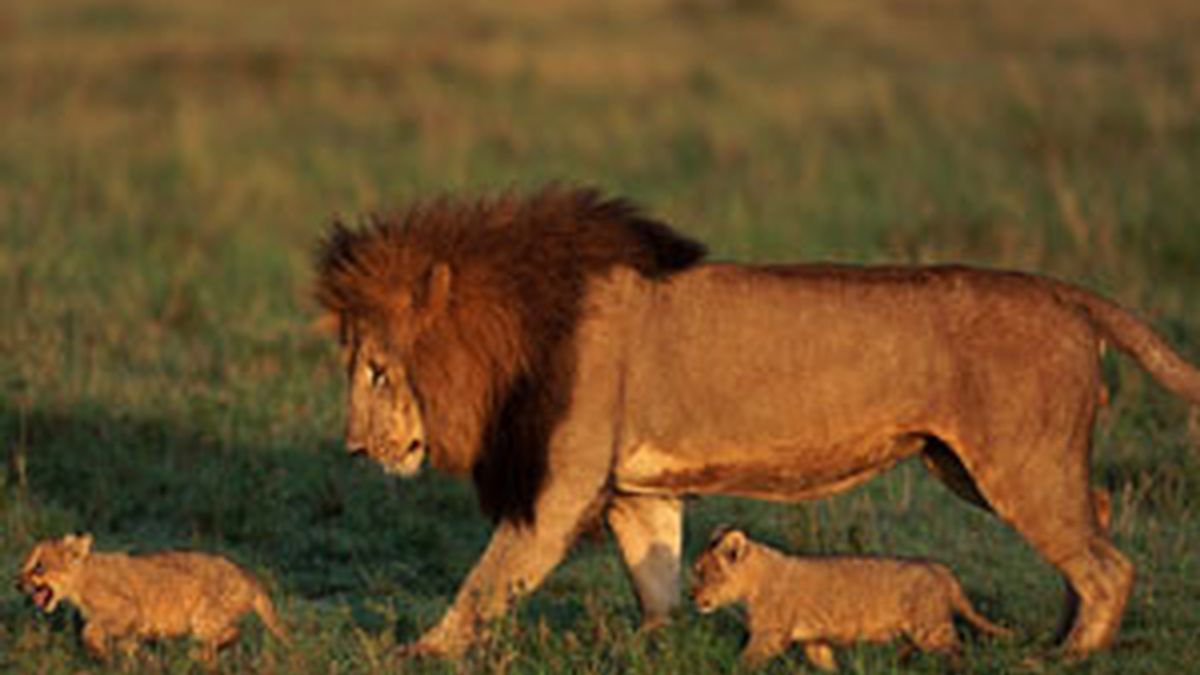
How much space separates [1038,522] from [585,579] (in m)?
1.88

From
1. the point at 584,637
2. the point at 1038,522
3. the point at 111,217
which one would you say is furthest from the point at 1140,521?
the point at 111,217

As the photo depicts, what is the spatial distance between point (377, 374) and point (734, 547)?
45.5 inches

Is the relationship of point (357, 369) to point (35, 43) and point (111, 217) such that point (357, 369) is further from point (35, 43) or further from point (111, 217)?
point (35, 43)

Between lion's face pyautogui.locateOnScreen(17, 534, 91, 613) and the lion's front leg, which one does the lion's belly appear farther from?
lion's face pyautogui.locateOnScreen(17, 534, 91, 613)

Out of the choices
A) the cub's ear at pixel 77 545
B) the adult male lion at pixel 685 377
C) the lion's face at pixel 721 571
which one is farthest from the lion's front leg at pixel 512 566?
the cub's ear at pixel 77 545

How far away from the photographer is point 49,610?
605 centimetres

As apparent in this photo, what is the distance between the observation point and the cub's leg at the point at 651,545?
6391mm

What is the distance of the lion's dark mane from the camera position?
19.8 feet

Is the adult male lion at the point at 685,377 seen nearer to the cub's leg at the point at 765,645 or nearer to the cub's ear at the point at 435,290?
the cub's ear at the point at 435,290

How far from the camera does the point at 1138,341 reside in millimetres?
6047

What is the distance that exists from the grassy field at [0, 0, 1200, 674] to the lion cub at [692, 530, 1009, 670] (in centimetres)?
10

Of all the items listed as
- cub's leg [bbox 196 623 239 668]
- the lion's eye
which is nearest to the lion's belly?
the lion's eye

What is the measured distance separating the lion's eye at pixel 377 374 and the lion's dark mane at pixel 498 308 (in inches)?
3.7

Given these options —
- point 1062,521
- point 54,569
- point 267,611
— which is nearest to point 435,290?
point 267,611
